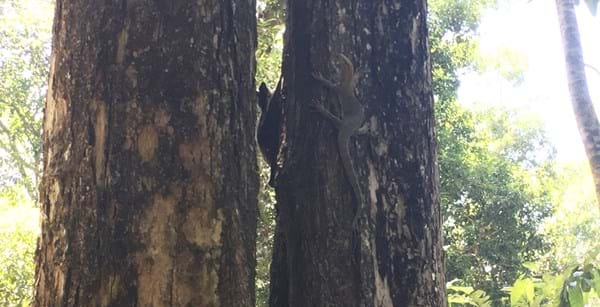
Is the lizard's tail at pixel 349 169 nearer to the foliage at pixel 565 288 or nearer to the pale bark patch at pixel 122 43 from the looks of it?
the pale bark patch at pixel 122 43

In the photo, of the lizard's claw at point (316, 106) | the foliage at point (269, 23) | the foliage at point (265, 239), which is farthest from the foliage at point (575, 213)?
the lizard's claw at point (316, 106)

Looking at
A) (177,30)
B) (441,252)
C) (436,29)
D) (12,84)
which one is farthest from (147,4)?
(12,84)

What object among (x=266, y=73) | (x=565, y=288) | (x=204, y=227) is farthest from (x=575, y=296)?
(x=266, y=73)

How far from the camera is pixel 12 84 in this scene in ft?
33.7

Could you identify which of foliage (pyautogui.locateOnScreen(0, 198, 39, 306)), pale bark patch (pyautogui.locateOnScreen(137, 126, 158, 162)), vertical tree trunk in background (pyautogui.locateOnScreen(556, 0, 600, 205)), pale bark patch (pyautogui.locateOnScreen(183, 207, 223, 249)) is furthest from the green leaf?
foliage (pyautogui.locateOnScreen(0, 198, 39, 306))

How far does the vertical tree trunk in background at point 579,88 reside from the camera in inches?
194

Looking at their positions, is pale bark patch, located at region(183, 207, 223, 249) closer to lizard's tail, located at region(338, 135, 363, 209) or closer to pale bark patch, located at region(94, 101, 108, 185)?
pale bark patch, located at region(94, 101, 108, 185)

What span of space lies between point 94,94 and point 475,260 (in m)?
8.17

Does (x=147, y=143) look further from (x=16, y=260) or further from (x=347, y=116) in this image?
(x=16, y=260)

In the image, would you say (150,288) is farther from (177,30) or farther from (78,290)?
(177,30)

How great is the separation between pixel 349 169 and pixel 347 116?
0.41 feet

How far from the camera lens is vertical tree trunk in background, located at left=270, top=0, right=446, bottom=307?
1.52 meters

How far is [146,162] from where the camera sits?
113 centimetres

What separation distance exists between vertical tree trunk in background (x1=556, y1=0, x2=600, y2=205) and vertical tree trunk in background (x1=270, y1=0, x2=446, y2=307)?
3449 mm
